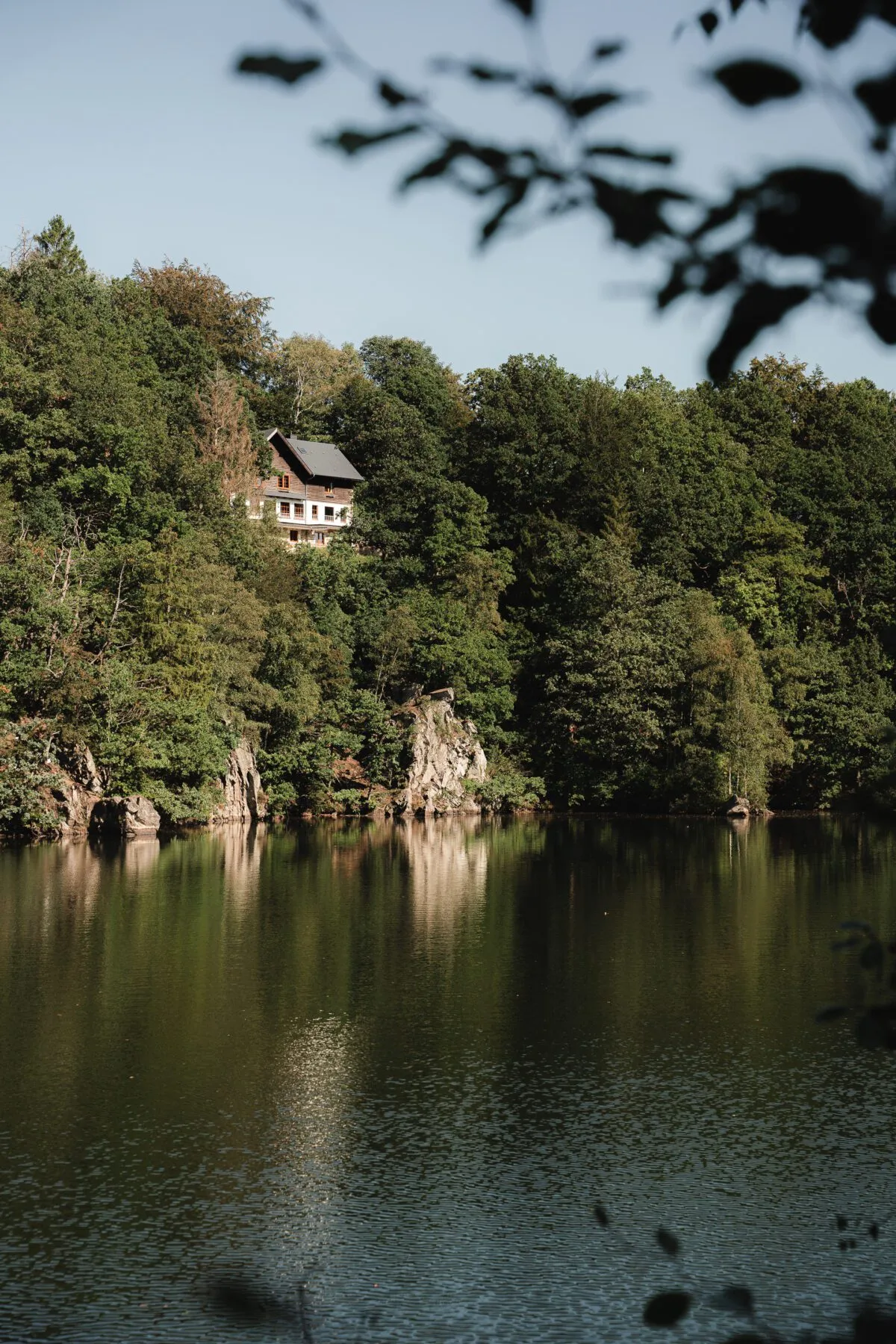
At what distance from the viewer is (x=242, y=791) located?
5456 centimetres

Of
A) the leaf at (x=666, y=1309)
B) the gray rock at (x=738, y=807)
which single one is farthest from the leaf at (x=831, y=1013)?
the gray rock at (x=738, y=807)

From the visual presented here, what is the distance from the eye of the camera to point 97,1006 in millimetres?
22922

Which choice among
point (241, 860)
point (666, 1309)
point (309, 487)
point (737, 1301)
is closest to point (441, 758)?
point (241, 860)

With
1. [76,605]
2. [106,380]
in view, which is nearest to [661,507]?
[106,380]

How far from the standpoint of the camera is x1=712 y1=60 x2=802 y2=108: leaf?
219 centimetres

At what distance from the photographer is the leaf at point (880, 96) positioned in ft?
7.32

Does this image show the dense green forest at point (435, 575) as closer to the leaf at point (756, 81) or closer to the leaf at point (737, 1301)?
the leaf at point (737, 1301)

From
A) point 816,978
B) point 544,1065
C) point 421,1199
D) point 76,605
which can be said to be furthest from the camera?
point 76,605

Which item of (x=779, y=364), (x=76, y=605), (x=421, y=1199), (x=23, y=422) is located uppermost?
(x=779, y=364)

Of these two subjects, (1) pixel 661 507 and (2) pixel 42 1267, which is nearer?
(2) pixel 42 1267

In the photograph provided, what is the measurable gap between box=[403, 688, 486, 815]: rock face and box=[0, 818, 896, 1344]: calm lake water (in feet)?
78.3

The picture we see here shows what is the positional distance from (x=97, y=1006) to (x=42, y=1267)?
34.2 feet

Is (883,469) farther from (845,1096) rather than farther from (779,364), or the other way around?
(845,1096)

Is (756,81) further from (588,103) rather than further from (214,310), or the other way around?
(214,310)
